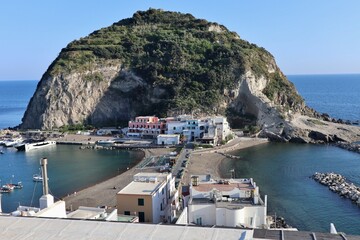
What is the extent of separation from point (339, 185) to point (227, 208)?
18232 millimetres

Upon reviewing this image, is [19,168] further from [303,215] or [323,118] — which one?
[323,118]

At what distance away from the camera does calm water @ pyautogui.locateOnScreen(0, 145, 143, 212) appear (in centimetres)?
3089

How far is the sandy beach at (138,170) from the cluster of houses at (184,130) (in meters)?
2.14

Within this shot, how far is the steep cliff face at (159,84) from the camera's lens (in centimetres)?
6091

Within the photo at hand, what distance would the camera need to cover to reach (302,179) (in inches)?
1319

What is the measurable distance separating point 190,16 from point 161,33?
46.0 feet

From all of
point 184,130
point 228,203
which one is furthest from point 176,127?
point 228,203

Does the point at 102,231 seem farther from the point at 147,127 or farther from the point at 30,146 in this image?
the point at 147,127

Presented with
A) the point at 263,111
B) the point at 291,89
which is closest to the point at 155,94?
the point at 263,111

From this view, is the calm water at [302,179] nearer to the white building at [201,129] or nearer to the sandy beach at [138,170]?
the sandy beach at [138,170]

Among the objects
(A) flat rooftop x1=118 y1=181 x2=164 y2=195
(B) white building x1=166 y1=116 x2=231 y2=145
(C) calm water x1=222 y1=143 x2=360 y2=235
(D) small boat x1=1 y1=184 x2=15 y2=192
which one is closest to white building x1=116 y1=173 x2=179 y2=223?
(A) flat rooftop x1=118 y1=181 x2=164 y2=195

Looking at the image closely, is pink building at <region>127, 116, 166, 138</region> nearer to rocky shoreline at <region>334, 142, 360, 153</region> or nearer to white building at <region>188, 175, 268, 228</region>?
rocky shoreline at <region>334, 142, 360, 153</region>

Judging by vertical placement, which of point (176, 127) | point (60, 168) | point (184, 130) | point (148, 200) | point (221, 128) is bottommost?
point (60, 168)

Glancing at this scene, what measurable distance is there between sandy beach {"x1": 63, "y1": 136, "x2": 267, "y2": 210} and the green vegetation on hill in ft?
41.9
